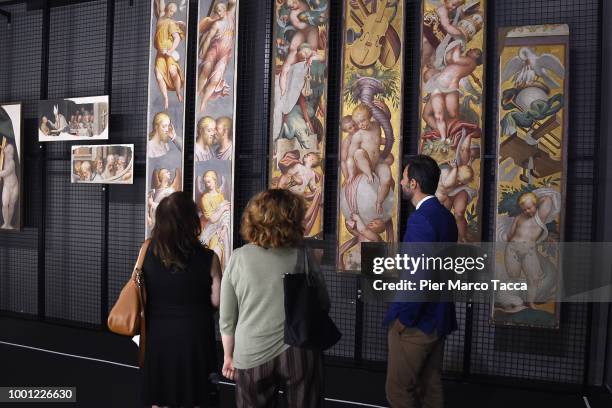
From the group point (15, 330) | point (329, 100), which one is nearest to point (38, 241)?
point (15, 330)

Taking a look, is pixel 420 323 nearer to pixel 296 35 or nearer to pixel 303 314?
pixel 303 314

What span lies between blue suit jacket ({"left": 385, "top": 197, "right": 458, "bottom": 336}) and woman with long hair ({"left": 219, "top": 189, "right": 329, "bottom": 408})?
80 cm

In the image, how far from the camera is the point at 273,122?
5.10 m

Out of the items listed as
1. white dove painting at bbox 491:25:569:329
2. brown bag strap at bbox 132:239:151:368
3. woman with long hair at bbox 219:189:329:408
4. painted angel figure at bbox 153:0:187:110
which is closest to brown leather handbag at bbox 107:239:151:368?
brown bag strap at bbox 132:239:151:368

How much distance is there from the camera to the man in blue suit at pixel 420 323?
2.91m

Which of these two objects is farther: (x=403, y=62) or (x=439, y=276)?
(x=403, y=62)

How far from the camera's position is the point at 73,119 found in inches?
240

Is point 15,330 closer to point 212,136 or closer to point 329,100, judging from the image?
point 212,136

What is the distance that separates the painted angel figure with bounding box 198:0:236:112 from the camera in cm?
532

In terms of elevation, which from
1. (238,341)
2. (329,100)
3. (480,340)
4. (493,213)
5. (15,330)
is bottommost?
(15,330)

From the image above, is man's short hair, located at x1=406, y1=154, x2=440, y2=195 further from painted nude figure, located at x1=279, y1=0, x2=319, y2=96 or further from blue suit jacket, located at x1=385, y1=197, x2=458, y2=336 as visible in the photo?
painted nude figure, located at x1=279, y1=0, x2=319, y2=96

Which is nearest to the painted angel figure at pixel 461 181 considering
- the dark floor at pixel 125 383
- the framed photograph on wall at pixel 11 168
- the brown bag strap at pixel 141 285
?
the dark floor at pixel 125 383

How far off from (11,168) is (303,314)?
5739 millimetres

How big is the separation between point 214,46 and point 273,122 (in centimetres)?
109
